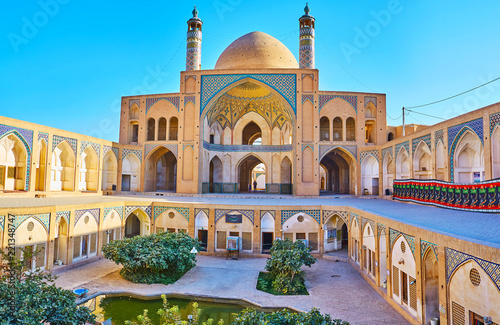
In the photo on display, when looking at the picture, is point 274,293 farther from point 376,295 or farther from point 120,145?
point 120,145

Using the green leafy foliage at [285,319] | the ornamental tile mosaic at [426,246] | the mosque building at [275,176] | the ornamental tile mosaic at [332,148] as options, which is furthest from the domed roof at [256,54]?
the green leafy foliage at [285,319]

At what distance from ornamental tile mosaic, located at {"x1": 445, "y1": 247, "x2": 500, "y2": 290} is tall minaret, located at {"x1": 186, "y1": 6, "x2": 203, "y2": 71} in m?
15.9

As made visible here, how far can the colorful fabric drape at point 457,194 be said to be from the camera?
6813mm

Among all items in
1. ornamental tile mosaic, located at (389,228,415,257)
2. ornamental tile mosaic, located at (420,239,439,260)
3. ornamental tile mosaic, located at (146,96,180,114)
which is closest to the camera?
ornamental tile mosaic, located at (420,239,439,260)

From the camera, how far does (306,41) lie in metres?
17.6

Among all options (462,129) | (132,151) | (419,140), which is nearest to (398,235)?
(462,129)

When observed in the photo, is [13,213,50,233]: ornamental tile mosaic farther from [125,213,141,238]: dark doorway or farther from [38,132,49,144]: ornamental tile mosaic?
[125,213,141,238]: dark doorway

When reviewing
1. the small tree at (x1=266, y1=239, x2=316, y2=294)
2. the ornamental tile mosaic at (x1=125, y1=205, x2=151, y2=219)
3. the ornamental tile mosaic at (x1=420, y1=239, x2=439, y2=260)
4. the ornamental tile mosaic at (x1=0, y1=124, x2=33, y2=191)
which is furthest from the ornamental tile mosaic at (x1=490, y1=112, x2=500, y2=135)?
the ornamental tile mosaic at (x1=0, y1=124, x2=33, y2=191)

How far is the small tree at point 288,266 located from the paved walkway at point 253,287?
13.6 inches

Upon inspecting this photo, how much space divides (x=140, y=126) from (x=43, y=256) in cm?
1019

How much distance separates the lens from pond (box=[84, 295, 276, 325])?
20.8 feet

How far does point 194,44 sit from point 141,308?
14.9 metres

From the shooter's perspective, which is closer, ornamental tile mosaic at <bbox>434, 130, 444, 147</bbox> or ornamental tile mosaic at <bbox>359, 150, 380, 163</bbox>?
ornamental tile mosaic at <bbox>434, 130, 444, 147</bbox>

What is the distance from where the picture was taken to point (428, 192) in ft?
30.7
